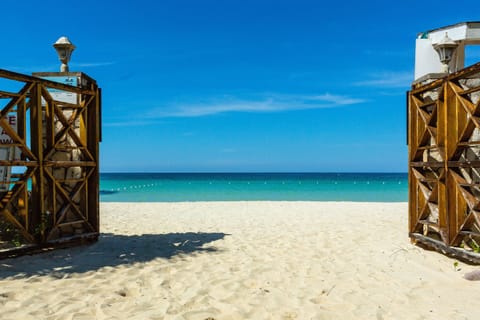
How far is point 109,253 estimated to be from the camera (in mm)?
7078

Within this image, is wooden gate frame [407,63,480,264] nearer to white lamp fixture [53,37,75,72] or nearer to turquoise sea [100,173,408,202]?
white lamp fixture [53,37,75,72]

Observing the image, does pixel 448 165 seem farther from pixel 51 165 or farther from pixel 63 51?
pixel 63 51

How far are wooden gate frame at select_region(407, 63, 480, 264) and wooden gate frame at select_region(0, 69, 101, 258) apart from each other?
682 centimetres

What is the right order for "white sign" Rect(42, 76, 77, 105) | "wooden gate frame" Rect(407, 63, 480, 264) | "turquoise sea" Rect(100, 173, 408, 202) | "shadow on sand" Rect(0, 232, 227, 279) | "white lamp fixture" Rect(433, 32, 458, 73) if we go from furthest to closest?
"turquoise sea" Rect(100, 173, 408, 202) < "white lamp fixture" Rect(433, 32, 458, 73) < "white sign" Rect(42, 76, 77, 105) < "wooden gate frame" Rect(407, 63, 480, 264) < "shadow on sand" Rect(0, 232, 227, 279)

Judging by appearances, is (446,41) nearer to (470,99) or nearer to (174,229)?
(470,99)

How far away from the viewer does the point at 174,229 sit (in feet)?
34.4

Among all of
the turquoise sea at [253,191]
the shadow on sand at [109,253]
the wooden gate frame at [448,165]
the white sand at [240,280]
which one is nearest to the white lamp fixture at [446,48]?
the wooden gate frame at [448,165]

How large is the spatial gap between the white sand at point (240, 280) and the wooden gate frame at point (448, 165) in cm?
48

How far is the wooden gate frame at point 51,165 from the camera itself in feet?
21.3

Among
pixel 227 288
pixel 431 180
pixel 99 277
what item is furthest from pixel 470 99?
pixel 99 277

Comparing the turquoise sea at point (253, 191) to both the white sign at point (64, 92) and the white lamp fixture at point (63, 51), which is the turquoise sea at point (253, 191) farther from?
the white sign at point (64, 92)

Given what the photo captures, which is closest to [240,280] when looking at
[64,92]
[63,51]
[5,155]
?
[5,155]

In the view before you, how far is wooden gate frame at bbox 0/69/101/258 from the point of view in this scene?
648 centimetres

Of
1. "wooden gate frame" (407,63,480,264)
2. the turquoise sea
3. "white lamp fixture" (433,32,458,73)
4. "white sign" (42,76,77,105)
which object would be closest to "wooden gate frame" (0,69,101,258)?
"white sign" (42,76,77,105)
